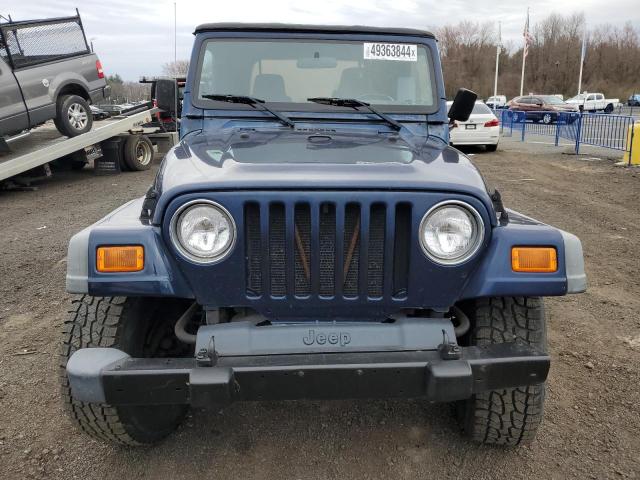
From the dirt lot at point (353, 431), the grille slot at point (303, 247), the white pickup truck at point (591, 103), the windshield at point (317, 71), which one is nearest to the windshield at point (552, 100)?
the white pickup truck at point (591, 103)

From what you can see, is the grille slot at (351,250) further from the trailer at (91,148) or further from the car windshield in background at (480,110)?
the car windshield in background at (480,110)

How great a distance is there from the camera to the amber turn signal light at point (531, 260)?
208 centimetres

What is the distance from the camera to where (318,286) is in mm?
2064

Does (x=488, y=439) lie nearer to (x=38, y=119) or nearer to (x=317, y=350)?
(x=317, y=350)

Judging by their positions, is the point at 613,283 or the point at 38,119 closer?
the point at 613,283

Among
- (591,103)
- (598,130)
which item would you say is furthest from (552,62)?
(598,130)

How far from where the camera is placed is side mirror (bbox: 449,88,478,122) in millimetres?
3436

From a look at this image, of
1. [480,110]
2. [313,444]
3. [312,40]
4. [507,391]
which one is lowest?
[313,444]

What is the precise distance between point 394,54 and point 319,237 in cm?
180

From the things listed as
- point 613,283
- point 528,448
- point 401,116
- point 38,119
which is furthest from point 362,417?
point 38,119

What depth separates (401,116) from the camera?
3.22 m

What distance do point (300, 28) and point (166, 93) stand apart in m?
1.02

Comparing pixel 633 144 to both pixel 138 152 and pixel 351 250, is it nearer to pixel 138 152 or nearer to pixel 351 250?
pixel 138 152

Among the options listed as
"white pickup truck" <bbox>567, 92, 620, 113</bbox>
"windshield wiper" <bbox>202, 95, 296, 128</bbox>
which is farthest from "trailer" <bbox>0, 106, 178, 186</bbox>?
"white pickup truck" <bbox>567, 92, 620, 113</bbox>
